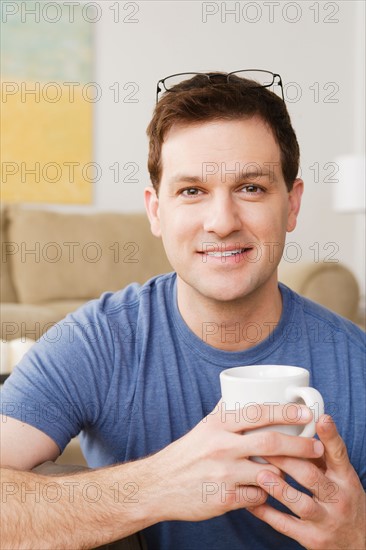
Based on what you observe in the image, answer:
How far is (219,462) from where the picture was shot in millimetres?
934

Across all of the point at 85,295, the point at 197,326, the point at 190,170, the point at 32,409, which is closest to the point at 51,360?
the point at 32,409

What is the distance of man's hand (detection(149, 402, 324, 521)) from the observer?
34.9 inches

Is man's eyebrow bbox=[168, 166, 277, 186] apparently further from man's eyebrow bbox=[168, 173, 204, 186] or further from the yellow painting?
the yellow painting

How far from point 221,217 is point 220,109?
0.67 feet

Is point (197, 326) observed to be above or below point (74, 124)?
below

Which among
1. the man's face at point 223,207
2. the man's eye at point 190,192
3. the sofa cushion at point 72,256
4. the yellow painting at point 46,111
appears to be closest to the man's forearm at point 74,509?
the man's face at point 223,207

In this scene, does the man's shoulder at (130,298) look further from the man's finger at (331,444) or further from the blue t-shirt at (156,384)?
the man's finger at (331,444)

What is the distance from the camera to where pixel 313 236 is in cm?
493

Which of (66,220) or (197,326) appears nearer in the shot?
(197,326)

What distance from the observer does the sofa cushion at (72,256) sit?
3.83 metres

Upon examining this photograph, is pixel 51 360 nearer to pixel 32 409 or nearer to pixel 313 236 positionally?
pixel 32 409

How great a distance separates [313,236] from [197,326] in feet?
12.4

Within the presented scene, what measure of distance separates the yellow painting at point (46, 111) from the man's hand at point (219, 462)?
3.43 m

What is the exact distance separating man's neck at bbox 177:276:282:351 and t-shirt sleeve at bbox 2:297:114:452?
156 millimetres
